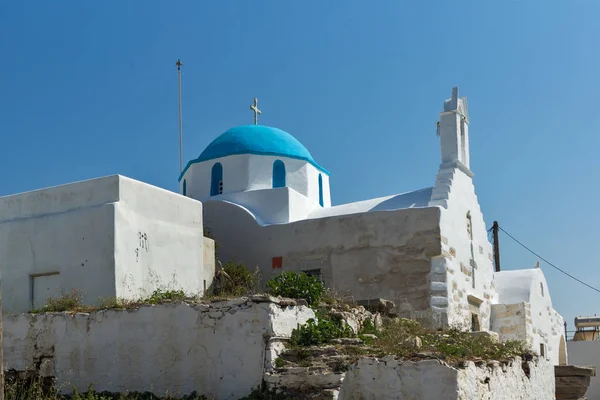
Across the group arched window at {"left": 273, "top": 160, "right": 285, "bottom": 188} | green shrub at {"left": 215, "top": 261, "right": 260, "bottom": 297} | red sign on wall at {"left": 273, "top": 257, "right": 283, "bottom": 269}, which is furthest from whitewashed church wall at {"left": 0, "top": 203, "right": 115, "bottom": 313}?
arched window at {"left": 273, "top": 160, "right": 285, "bottom": 188}

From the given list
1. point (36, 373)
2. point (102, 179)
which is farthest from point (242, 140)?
point (36, 373)

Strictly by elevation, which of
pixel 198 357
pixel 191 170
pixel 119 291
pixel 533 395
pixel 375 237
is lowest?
pixel 533 395

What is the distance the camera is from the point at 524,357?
12.2 metres

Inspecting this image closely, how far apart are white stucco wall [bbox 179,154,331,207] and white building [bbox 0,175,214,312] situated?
14.5 ft

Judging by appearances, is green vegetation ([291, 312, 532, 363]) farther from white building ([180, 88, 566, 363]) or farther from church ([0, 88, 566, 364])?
white building ([180, 88, 566, 363])

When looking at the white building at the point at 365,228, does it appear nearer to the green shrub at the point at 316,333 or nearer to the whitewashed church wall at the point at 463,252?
the whitewashed church wall at the point at 463,252

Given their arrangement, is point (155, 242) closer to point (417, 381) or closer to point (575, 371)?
point (417, 381)

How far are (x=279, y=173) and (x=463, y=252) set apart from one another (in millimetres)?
5172

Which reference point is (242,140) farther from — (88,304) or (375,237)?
(88,304)

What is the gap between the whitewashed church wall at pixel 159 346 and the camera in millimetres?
10594

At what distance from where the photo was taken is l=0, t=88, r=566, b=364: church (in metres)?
13.8

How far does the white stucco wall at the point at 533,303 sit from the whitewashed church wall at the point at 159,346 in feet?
31.3

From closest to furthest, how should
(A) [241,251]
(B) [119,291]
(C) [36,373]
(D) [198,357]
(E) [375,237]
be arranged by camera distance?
(D) [198,357] → (C) [36,373] → (B) [119,291] → (E) [375,237] → (A) [241,251]

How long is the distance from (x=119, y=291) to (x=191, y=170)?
7.76m
